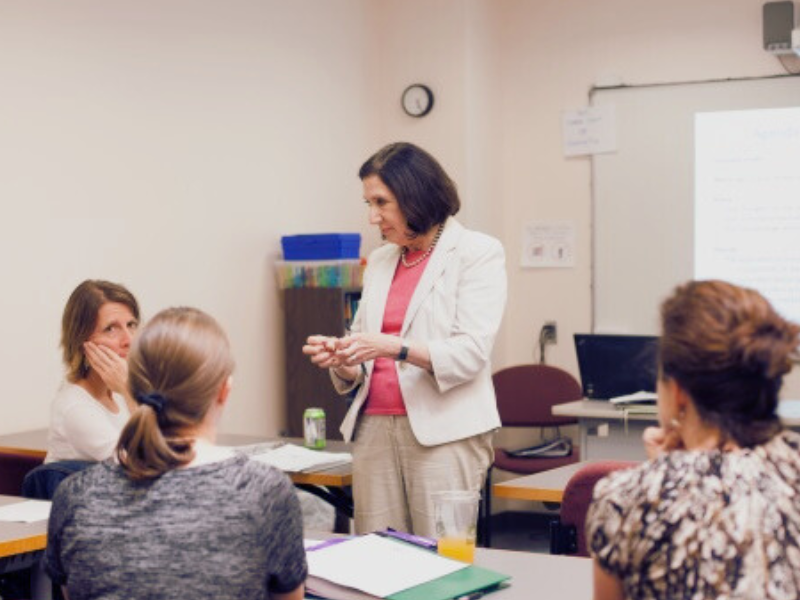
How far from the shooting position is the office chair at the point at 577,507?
270 cm

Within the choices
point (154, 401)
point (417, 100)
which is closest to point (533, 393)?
point (417, 100)

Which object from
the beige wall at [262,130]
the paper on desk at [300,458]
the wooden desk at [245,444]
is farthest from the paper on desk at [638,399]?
the beige wall at [262,130]

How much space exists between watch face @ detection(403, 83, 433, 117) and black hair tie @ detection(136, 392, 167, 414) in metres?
4.34

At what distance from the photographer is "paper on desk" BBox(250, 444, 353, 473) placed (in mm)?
3625

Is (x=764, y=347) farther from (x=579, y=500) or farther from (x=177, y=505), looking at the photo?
(x=579, y=500)

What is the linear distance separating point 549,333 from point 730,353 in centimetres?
459

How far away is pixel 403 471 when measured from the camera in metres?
3.21

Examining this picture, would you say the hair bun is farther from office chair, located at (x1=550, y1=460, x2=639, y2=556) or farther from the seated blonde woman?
the seated blonde woman

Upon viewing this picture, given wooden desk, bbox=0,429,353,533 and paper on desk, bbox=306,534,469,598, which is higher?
paper on desk, bbox=306,534,469,598

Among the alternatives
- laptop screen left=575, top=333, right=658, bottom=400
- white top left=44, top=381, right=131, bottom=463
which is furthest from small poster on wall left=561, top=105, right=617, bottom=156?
white top left=44, top=381, right=131, bottom=463

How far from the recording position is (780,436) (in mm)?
1637

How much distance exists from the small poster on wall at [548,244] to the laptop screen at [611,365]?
1427 mm

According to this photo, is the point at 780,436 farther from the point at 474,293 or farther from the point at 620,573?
the point at 474,293

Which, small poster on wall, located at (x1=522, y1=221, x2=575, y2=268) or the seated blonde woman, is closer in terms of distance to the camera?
the seated blonde woman
